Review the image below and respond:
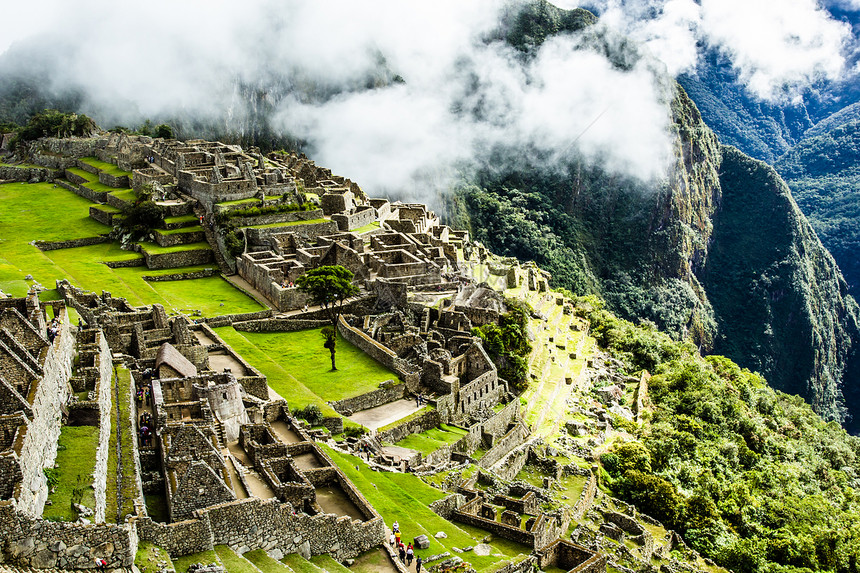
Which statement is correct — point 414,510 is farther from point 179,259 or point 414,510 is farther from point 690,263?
point 690,263

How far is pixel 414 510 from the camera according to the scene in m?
26.4

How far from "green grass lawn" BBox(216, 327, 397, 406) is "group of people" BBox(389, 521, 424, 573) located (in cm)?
985

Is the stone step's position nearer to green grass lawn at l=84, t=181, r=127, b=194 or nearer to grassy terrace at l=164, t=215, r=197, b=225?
grassy terrace at l=164, t=215, r=197, b=225

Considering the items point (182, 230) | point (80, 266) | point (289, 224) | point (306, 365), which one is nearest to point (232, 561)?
point (306, 365)

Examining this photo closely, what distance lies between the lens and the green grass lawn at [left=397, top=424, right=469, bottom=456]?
3341 centimetres

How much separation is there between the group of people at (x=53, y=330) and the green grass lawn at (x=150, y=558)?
27.9ft

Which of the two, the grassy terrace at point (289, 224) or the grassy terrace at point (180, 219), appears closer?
the grassy terrace at point (289, 224)

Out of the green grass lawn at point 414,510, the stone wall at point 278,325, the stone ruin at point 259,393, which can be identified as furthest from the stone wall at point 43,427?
the stone wall at point 278,325

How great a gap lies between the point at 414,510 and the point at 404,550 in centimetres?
397

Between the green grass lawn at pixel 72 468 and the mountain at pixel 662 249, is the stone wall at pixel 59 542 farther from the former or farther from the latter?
the mountain at pixel 662 249

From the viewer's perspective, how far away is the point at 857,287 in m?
Result: 197

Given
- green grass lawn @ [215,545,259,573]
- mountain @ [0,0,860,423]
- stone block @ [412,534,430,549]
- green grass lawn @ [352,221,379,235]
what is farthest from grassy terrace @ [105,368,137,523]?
mountain @ [0,0,860,423]

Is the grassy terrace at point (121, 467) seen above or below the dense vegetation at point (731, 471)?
above

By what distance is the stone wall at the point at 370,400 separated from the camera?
34594 mm
